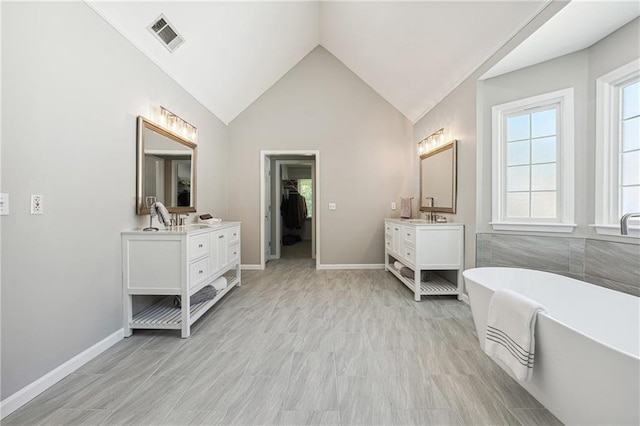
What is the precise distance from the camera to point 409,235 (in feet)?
11.2

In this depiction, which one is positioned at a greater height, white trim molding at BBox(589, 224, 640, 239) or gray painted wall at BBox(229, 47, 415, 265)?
gray painted wall at BBox(229, 47, 415, 265)

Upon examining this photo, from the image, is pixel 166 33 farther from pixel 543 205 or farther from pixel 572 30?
pixel 543 205

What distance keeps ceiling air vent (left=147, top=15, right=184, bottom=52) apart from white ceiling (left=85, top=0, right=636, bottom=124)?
0.04 meters

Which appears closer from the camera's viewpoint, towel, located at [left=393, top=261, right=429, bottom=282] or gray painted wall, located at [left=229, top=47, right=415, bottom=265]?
towel, located at [left=393, top=261, right=429, bottom=282]

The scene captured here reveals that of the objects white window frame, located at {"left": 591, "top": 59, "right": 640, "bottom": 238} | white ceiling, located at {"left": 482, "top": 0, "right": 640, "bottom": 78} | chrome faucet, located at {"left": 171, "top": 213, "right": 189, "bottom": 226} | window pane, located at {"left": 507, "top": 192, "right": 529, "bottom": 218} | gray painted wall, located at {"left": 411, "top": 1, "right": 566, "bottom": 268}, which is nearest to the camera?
white ceiling, located at {"left": 482, "top": 0, "right": 640, "bottom": 78}

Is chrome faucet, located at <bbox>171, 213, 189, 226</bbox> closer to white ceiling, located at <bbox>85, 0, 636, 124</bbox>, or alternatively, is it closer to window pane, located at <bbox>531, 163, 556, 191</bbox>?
white ceiling, located at <bbox>85, 0, 636, 124</bbox>

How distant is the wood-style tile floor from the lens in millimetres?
1423

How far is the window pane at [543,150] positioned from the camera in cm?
261

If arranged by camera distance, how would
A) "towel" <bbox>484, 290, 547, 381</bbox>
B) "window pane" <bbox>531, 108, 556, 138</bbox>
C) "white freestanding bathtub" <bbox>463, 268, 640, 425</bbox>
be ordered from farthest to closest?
"window pane" <bbox>531, 108, 556, 138</bbox> → "towel" <bbox>484, 290, 547, 381</bbox> → "white freestanding bathtub" <bbox>463, 268, 640, 425</bbox>

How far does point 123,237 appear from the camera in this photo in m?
2.26

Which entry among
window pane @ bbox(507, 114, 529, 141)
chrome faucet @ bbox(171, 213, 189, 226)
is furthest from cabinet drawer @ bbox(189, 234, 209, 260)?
window pane @ bbox(507, 114, 529, 141)

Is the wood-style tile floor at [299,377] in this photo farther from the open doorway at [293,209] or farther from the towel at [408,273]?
the open doorway at [293,209]

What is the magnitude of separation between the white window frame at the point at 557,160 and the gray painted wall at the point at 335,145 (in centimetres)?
187

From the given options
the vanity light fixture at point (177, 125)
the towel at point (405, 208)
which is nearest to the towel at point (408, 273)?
the towel at point (405, 208)
